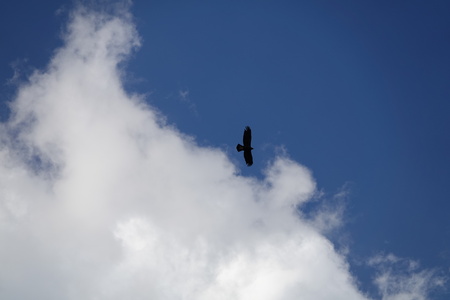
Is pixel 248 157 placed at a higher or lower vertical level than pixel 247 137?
lower

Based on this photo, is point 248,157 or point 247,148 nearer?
point 247,148

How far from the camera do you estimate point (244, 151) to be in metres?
43.8

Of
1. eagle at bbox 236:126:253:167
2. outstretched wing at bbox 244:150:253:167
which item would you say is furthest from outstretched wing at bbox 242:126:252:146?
outstretched wing at bbox 244:150:253:167

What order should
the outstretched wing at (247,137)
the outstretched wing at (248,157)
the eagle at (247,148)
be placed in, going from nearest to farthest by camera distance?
the outstretched wing at (247,137) → the eagle at (247,148) → the outstretched wing at (248,157)

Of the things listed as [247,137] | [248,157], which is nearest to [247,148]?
[248,157]

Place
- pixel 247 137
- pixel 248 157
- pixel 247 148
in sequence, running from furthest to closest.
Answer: pixel 248 157 → pixel 247 148 → pixel 247 137

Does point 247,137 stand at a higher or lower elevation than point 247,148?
higher

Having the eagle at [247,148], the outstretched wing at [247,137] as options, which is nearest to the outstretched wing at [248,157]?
the eagle at [247,148]

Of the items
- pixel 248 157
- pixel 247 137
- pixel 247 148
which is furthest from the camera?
pixel 248 157

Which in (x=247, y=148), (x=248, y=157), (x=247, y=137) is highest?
(x=247, y=137)

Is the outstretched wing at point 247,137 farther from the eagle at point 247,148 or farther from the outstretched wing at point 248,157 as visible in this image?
the outstretched wing at point 248,157

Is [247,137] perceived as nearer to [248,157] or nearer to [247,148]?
[247,148]

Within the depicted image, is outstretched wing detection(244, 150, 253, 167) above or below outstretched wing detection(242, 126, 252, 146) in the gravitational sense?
below

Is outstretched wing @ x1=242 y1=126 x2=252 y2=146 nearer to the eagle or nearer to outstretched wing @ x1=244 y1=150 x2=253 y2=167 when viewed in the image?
the eagle
